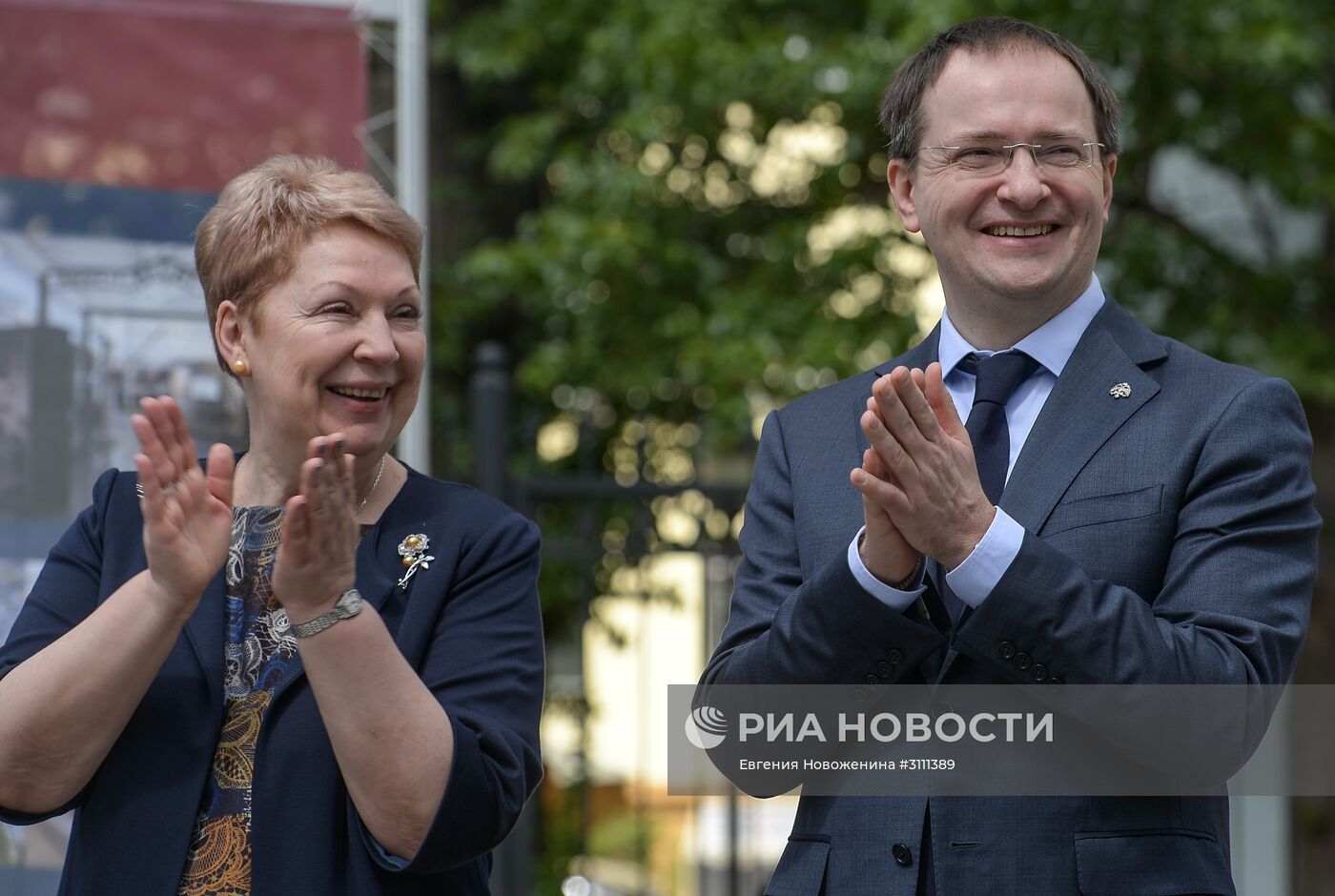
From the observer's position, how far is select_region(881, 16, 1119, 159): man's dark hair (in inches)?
88.7

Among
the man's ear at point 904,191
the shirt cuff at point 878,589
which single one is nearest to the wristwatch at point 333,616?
the shirt cuff at point 878,589

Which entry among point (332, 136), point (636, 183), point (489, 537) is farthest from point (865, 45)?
point (489, 537)

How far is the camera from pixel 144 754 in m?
2.06

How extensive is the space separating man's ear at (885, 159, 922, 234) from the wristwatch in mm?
1027

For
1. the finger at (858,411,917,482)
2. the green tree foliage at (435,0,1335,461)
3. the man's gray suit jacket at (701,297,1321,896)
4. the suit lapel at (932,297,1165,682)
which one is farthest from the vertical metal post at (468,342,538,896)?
the finger at (858,411,917,482)

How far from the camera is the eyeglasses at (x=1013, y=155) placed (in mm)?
2197

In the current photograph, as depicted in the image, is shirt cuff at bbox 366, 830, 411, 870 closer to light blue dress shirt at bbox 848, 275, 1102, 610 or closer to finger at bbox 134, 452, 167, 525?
finger at bbox 134, 452, 167, 525

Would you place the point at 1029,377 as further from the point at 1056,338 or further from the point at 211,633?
the point at 211,633

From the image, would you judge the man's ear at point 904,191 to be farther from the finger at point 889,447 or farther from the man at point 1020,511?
the finger at point 889,447

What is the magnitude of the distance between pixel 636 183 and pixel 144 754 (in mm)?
5516

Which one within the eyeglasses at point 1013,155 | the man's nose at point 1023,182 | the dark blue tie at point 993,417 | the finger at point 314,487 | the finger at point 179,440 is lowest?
the finger at point 314,487

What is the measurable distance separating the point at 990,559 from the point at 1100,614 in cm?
14

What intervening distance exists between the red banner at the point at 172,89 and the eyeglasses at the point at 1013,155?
2100 millimetres

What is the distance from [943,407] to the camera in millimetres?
1903
